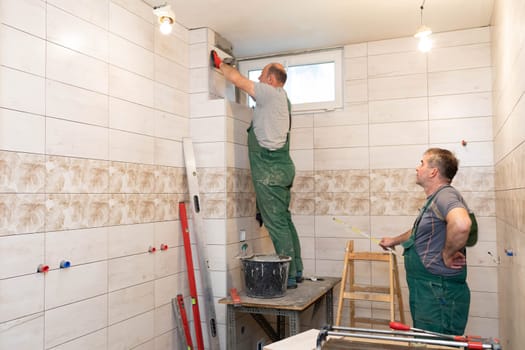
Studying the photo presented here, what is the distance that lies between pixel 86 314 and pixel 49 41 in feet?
4.80

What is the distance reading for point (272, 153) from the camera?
3.42m

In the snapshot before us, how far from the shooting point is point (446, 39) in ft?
12.1

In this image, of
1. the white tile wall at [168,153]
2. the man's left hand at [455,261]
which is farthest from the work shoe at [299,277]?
the man's left hand at [455,261]

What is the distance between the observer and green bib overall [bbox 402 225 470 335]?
7.68 ft

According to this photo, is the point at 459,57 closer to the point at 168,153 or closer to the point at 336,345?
the point at 168,153

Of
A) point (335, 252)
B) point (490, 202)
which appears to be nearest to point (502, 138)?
point (490, 202)

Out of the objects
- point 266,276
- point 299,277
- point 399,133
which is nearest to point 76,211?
point 266,276

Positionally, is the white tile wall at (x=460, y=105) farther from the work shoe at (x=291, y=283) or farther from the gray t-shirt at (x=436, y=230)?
the work shoe at (x=291, y=283)

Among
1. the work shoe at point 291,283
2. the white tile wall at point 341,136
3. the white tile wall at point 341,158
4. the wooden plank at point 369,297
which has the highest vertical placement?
the white tile wall at point 341,136

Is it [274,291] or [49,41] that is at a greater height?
[49,41]

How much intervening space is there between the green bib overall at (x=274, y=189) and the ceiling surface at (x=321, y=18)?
2.81ft

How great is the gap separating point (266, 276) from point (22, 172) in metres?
1.69

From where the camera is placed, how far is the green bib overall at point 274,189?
339 centimetres

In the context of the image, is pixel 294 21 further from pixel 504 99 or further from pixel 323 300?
pixel 323 300
